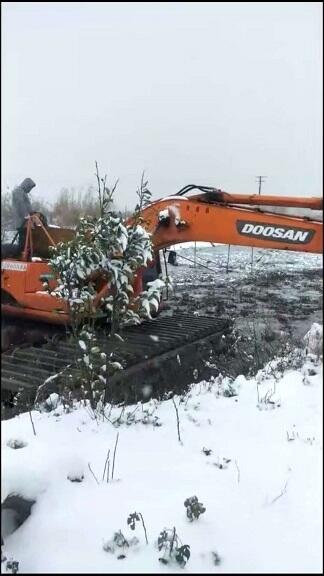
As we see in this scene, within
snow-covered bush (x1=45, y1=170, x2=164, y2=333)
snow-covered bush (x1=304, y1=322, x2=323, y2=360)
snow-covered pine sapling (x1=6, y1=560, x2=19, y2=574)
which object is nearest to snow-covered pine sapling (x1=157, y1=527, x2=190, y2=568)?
snow-covered pine sapling (x1=6, y1=560, x2=19, y2=574)

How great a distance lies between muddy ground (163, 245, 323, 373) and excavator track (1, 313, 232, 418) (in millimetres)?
225

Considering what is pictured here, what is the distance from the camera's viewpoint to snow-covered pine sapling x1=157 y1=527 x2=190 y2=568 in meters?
1.90

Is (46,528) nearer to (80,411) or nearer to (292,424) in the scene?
(292,424)

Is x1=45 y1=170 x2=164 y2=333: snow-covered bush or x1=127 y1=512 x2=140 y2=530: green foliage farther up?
x1=45 y1=170 x2=164 y2=333: snow-covered bush

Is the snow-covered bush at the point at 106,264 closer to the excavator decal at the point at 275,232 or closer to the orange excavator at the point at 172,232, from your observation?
the orange excavator at the point at 172,232

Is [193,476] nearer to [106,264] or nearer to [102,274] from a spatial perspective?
[106,264]

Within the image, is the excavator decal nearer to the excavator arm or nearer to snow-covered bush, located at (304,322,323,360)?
the excavator arm

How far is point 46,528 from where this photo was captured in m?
1.85

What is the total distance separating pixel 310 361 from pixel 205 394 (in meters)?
2.28

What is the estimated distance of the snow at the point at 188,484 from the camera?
4.66ft

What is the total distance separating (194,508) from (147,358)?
8.60ft

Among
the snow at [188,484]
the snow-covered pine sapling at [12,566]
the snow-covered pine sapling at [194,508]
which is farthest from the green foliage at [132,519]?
the snow-covered pine sapling at [12,566]

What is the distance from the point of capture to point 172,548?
76.3 inches

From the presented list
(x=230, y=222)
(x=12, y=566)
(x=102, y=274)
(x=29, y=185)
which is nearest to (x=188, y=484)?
(x=12, y=566)
